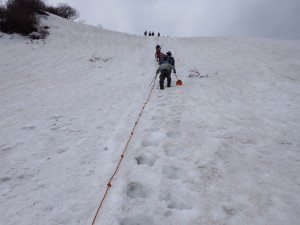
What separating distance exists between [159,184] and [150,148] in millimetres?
1284

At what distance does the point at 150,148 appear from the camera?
17.8 ft

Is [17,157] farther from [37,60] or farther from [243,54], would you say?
[243,54]

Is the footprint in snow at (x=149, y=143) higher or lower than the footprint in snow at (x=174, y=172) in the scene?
lower

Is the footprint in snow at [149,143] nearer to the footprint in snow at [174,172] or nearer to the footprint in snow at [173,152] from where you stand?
the footprint in snow at [173,152]

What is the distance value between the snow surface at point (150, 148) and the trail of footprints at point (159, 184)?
2cm

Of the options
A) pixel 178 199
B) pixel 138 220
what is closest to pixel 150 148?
pixel 178 199

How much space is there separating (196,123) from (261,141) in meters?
1.70

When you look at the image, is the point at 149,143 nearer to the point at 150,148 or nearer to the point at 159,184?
the point at 150,148

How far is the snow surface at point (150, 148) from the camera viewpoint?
3684mm

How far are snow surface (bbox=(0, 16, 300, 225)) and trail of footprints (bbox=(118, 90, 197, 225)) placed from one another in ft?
0.06

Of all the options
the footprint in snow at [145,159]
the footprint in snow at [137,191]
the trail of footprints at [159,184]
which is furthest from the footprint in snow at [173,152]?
the footprint in snow at [137,191]

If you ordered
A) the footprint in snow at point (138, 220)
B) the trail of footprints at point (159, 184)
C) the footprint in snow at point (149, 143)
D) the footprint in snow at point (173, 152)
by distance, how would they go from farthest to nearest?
the footprint in snow at point (149, 143) → the footprint in snow at point (173, 152) → the trail of footprints at point (159, 184) → the footprint in snow at point (138, 220)

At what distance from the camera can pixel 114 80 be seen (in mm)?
11875

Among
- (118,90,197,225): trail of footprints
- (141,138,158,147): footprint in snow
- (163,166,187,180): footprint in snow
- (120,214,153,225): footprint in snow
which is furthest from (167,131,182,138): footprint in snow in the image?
(120,214,153,225): footprint in snow
